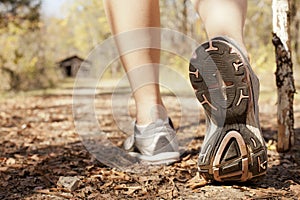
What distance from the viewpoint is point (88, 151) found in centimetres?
172

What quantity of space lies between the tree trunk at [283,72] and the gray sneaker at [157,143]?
1.44 ft

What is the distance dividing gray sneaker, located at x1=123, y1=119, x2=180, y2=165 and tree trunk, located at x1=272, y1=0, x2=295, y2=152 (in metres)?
0.44

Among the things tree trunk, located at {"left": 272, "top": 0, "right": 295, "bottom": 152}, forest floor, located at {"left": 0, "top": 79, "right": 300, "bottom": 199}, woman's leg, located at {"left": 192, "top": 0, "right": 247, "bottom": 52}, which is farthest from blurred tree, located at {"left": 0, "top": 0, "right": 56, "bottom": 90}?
woman's leg, located at {"left": 192, "top": 0, "right": 247, "bottom": 52}

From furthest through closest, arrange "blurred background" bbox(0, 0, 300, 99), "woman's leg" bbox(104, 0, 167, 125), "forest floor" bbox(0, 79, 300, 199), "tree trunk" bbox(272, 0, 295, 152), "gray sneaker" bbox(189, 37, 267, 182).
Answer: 1. "blurred background" bbox(0, 0, 300, 99)
2. "tree trunk" bbox(272, 0, 295, 152)
3. "woman's leg" bbox(104, 0, 167, 125)
4. "forest floor" bbox(0, 79, 300, 199)
5. "gray sneaker" bbox(189, 37, 267, 182)

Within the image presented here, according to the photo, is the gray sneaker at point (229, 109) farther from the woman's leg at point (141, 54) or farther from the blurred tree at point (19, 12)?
the blurred tree at point (19, 12)

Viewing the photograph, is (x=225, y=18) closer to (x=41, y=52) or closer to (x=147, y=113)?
(x=147, y=113)

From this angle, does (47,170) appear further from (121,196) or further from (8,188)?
(121,196)

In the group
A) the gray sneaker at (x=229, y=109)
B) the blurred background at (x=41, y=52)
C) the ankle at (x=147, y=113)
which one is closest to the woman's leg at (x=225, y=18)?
the gray sneaker at (x=229, y=109)

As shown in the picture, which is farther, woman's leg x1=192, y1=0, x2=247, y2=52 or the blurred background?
the blurred background

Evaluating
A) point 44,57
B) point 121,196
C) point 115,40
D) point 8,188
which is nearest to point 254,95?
point 121,196

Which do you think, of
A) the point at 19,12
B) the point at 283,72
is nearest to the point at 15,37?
the point at 19,12

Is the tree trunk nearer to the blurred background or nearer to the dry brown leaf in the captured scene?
the dry brown leaf

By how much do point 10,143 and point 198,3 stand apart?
1248mm

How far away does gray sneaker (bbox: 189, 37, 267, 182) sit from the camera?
3.15ft
